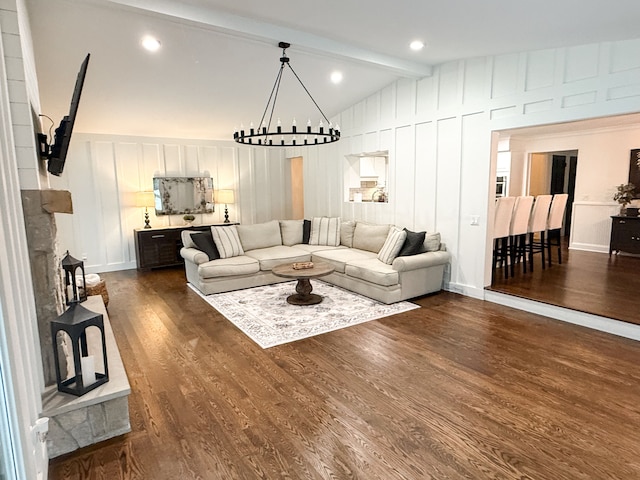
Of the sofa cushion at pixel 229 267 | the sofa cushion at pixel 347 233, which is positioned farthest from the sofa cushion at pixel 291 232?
the sofa cushion at pixel 229 267

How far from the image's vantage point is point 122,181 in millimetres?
6953

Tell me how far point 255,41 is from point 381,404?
12.4ft

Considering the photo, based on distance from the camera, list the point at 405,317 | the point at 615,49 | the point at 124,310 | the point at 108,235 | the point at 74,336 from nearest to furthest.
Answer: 1. the point at 74,336
2. the point at 615,49
3. the point at 405,317
4. the point at 124,310
5. the point at 108,235

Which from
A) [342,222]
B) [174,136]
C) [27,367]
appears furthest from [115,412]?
[174,136]

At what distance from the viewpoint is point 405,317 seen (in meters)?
4.34

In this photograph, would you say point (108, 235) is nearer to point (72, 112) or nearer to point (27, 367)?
point (72, 112)

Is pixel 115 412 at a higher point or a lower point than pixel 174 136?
lower

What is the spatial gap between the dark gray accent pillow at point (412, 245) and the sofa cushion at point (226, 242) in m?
2.58

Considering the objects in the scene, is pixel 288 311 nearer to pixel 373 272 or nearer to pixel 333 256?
pixel 373 272

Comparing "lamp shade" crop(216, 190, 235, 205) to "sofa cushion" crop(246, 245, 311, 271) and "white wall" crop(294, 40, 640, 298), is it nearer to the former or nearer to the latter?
"sofa cushion" crop(246, 245, 311, 271)

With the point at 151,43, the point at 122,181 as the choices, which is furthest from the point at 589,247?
the point at 122,181

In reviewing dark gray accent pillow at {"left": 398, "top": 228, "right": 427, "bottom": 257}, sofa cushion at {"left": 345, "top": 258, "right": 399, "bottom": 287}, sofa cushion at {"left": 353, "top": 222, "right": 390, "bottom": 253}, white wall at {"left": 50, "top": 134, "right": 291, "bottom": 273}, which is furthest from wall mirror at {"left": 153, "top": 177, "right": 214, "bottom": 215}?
dark gray accent pillow at {"left": 398, "top": 228, "right": 427, "bottom": 257}

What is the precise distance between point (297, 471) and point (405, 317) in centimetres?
261

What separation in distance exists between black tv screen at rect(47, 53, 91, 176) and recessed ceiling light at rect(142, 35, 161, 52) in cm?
168
